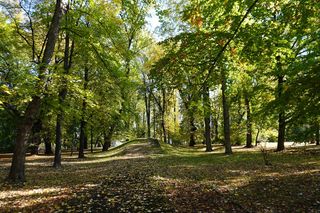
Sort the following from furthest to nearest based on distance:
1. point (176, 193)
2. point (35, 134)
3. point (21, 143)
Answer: point (35, 134)
point (21, 143)
point (176, 193)

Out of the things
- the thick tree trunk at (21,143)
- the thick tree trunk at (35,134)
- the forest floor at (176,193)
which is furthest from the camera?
the thick tree trunk at (35,134)

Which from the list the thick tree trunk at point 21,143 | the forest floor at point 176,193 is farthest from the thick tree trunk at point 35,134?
the thick tree trunk at point 21,143

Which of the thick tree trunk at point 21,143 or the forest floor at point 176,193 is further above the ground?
the thick tree trunk at point 21,143

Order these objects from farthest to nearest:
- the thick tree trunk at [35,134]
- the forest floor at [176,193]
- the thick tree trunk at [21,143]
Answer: the thick tree trunk at [35,134]
the thick tree trunk at [21,143]
the forest floor at [176,193]

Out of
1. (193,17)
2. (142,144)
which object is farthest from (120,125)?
(193,17)

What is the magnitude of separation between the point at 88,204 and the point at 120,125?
25189 millimetres

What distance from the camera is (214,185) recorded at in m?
10.1

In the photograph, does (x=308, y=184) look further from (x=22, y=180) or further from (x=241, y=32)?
(x=22, y=180)

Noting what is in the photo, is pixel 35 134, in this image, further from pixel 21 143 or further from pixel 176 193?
pixel 176 193

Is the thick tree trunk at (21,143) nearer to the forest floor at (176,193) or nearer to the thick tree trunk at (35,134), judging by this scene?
the forest floor at (176,193)

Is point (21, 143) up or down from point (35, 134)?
down

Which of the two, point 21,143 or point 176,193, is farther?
point 21,143

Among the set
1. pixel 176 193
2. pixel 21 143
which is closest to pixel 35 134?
pixel 21 143

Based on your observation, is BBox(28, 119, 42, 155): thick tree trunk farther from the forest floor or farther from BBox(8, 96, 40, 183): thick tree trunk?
BBox(8, 96, 40, 183): thick tree trunk
